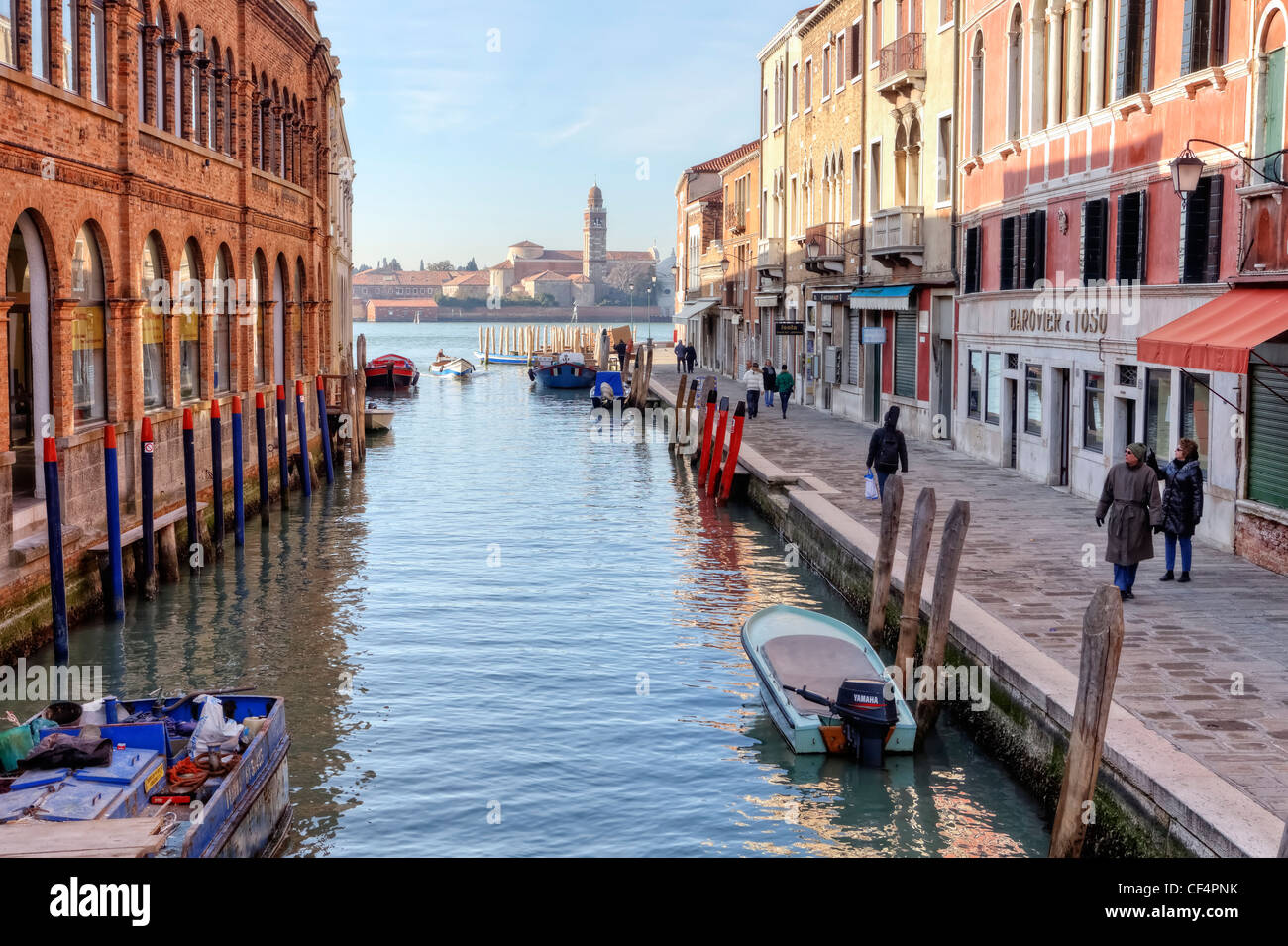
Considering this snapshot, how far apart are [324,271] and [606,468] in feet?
27.5

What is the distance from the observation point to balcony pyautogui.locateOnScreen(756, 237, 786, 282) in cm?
4694

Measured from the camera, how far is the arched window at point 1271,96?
1434cm

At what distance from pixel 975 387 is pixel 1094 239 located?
689 cm

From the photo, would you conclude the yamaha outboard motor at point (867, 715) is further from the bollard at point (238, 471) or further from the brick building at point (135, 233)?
the bollard at point (238, 471)

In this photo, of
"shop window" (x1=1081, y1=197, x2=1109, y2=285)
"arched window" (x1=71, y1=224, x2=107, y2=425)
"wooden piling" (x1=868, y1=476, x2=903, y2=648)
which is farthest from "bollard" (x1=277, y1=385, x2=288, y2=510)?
"wooden piling" (x1=868, y1=476, x2=903, y2=648)

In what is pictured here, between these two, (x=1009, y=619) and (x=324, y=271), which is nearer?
(x=1009, y=619)

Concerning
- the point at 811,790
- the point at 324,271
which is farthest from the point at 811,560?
the point at 324,271

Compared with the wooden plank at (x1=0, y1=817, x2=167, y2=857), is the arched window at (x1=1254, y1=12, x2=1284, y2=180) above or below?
above

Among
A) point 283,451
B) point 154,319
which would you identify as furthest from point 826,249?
point 154,319

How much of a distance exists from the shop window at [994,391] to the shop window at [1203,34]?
8484 millimetres

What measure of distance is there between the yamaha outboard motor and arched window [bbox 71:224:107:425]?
9885mm

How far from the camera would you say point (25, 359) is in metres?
20.7

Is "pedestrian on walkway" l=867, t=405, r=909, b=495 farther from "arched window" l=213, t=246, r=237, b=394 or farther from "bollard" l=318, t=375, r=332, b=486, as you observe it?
"bollard" l=318, t=375, r=332, b=486
